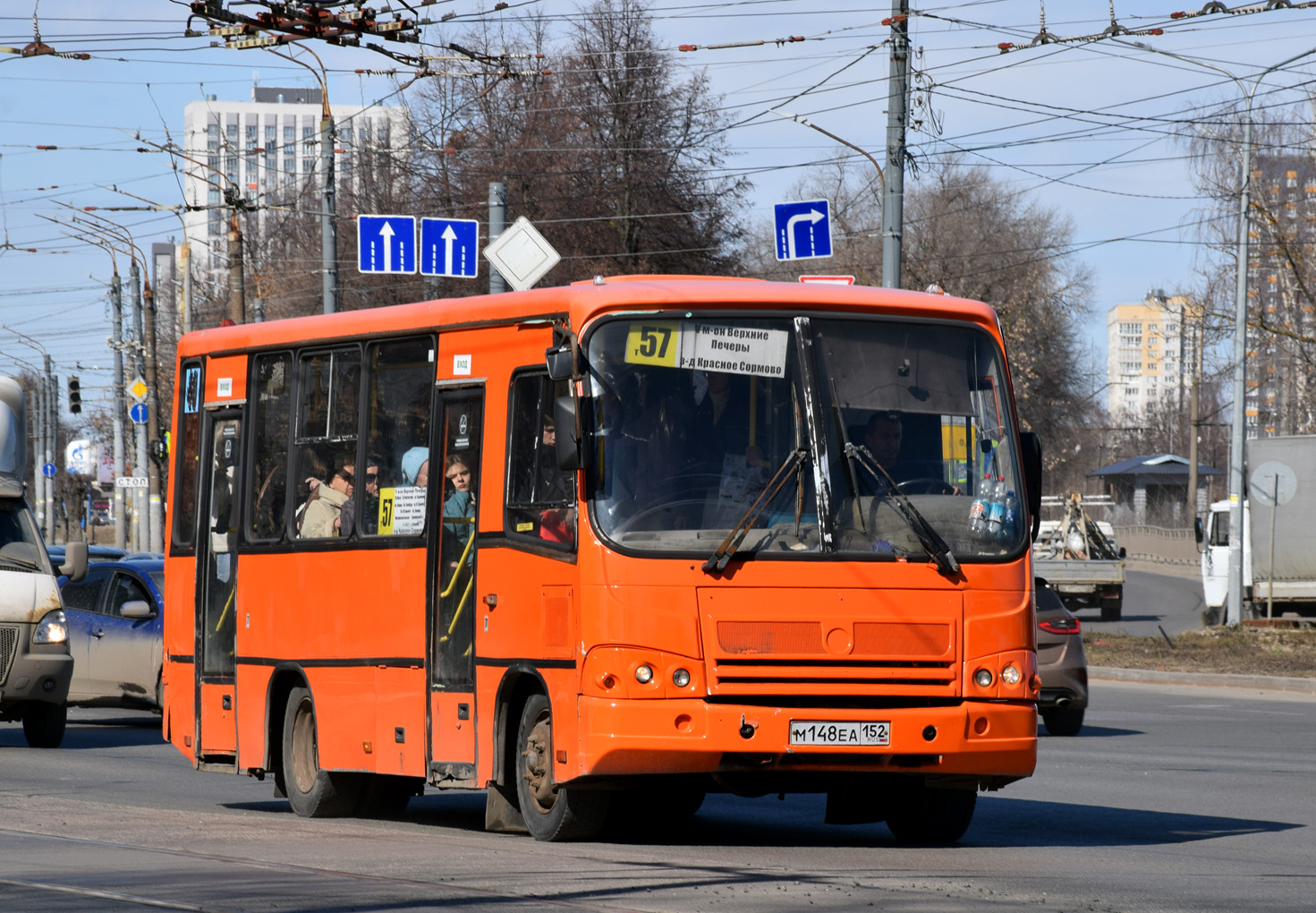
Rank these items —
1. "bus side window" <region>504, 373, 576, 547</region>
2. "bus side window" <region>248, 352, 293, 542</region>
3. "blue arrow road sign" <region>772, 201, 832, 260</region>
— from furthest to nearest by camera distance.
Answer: "blue arrow road sign" <region>772, 201, 832, 260</region> → "bus side window" <region>248, 352, 293, 542</region> → "bus side window" <region>504, 373, 576, 547</region>

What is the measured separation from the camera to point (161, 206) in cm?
3219

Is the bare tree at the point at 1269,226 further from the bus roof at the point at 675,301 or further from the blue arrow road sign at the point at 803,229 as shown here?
the bus roof at the point at 675,301

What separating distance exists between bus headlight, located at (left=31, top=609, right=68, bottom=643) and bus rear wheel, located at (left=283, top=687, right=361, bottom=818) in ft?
18.3

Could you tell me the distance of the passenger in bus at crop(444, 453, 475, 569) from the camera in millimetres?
10492

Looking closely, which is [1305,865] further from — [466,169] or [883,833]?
[466,169]

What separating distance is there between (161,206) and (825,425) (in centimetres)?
2454

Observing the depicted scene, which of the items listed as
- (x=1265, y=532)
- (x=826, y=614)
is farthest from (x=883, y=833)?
(x=1265, y=532)

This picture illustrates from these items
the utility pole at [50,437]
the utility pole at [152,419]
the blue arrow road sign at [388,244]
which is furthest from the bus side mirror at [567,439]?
the utility pole at [50,437]

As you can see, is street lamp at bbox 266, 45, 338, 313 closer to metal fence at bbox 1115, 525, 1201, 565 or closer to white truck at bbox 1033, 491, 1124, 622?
white truck at bbox 1033, 491, 1124, 622

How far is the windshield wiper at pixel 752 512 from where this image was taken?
30.3 ft

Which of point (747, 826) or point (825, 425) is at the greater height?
point (825, 425)

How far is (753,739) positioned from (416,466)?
2.87 m

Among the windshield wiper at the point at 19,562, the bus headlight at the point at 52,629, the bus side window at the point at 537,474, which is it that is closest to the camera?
the bus side window at the point at 537,474

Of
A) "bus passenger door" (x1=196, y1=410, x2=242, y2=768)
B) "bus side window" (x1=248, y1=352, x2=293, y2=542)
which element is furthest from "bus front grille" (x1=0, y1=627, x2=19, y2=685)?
"bus side window" (x1=248, y1=352, x2=293, y2=542)
